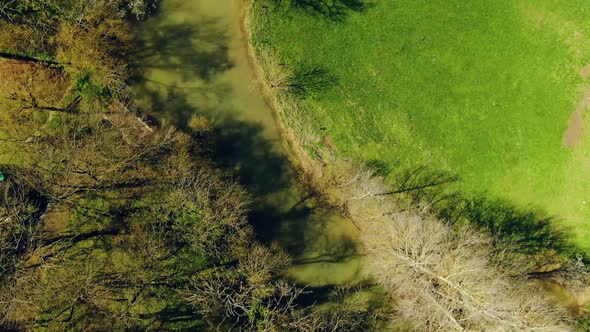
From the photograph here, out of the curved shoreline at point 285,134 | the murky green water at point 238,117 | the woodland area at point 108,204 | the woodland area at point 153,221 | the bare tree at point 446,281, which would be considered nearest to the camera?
the bare tree at point 446,281

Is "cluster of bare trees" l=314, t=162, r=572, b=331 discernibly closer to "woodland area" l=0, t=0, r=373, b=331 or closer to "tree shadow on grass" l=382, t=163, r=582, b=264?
"tree shadow on grass" l=382, t=163, r=582, b=264

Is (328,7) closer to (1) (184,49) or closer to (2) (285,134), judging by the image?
(2) (285,134)

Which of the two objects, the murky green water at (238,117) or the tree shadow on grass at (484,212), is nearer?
the murky green water at (238,117)

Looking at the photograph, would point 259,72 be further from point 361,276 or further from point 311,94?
point 361,276

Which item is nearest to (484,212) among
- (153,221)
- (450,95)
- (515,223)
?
(515,223)

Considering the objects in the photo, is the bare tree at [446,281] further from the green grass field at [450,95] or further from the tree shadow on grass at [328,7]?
the tree shadow on grass at [328,7]

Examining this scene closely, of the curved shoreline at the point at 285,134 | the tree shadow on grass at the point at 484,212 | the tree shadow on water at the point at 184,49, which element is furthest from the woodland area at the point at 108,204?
the tree shadow on grass at the point at 484,212
